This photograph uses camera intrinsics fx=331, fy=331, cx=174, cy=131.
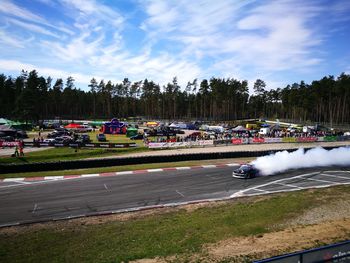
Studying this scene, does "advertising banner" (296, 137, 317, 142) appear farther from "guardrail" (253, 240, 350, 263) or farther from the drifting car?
"guardrail" (253, 240, 350, 263)

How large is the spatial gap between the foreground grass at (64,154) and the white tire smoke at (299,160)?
74.3ft

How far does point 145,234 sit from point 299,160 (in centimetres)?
2812

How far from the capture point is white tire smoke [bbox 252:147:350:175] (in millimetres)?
36281

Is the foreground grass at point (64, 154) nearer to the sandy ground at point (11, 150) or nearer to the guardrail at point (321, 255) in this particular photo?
the sandy ground at point (11, 150)

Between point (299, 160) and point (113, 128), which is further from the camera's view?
point (113, 128)

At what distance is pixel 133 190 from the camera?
1110 inches

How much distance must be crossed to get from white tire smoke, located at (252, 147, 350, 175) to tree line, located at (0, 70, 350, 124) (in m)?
91.4

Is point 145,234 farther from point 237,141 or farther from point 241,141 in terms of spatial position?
point 241,141

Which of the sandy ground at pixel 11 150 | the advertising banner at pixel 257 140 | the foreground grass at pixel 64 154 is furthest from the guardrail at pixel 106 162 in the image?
the advertising banner at pixel 257 140

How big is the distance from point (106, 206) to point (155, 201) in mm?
3693

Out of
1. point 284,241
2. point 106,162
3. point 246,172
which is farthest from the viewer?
point 106,162

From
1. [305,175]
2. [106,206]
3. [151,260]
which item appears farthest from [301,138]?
[151,260]

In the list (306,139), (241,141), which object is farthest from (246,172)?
(306,139)

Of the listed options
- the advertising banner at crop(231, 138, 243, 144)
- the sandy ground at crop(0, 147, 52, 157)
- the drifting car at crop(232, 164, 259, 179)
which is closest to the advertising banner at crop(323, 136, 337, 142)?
the advertising banner at crop(231, 138, 243, 144)
